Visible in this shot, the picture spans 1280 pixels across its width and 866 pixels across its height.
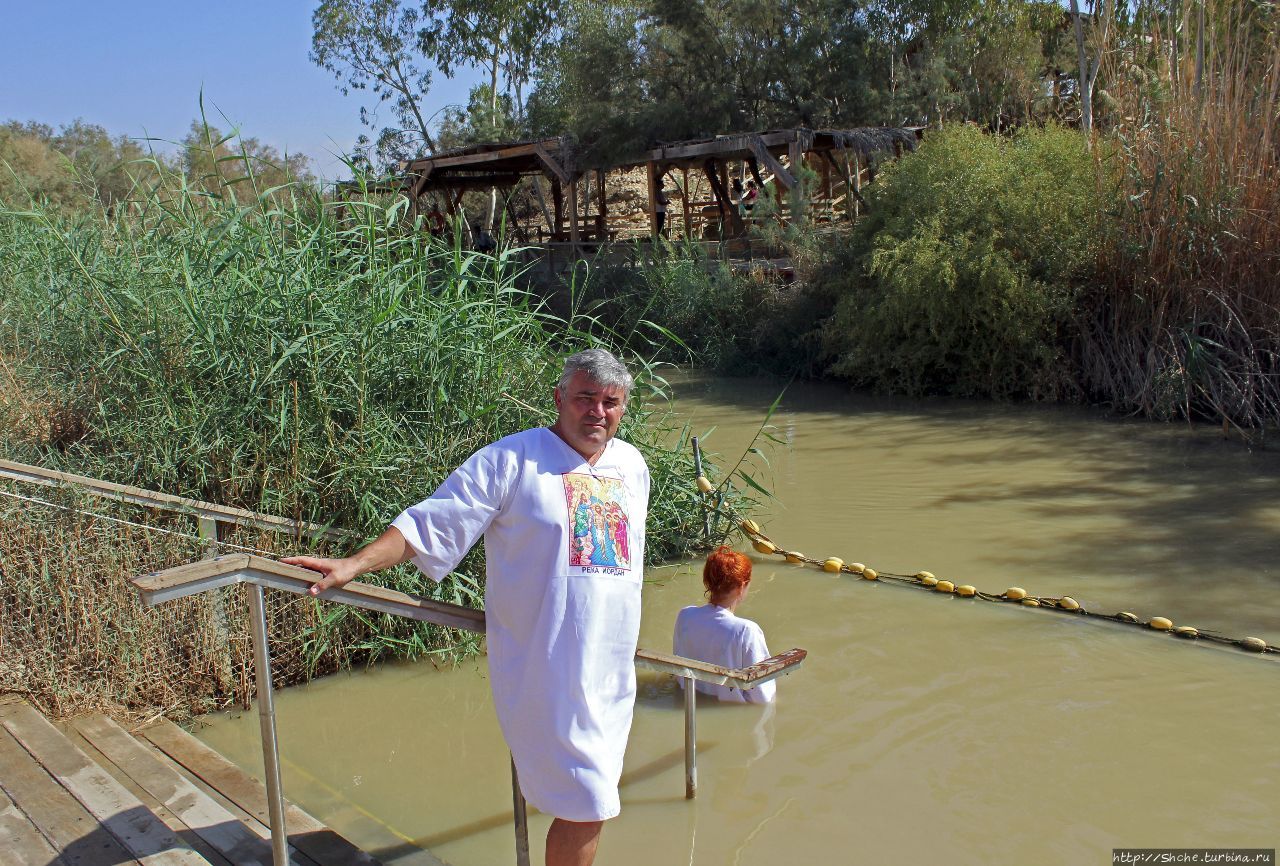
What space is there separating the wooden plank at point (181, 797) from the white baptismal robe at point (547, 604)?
1.09 m

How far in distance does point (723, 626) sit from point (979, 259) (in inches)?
368

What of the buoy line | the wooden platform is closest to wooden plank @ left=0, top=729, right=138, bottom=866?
the wooden platform

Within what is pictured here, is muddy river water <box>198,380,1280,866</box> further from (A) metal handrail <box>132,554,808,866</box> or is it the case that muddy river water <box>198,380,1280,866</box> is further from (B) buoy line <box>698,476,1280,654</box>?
(A) metal handrail <box>132,554,808,866</box>

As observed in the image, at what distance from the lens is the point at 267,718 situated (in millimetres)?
2625

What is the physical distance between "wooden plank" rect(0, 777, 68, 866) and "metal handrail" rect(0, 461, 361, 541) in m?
1.51

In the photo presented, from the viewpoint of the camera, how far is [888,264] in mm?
13688

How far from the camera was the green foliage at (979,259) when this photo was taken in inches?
504

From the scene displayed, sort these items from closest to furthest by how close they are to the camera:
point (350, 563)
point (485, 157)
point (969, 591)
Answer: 1. point (350, 563)
2. point (969, 591)
3. point (485, 157)

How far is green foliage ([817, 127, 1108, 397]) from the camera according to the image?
12805mm

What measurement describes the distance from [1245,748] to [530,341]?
4265 mm

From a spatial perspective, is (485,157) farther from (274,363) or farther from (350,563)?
(350,563)

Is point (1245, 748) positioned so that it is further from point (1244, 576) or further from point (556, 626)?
point (556, 626)

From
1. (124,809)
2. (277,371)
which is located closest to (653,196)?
(277,371)

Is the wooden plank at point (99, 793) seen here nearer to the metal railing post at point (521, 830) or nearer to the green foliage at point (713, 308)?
the metal railing post at point (521, 830)
